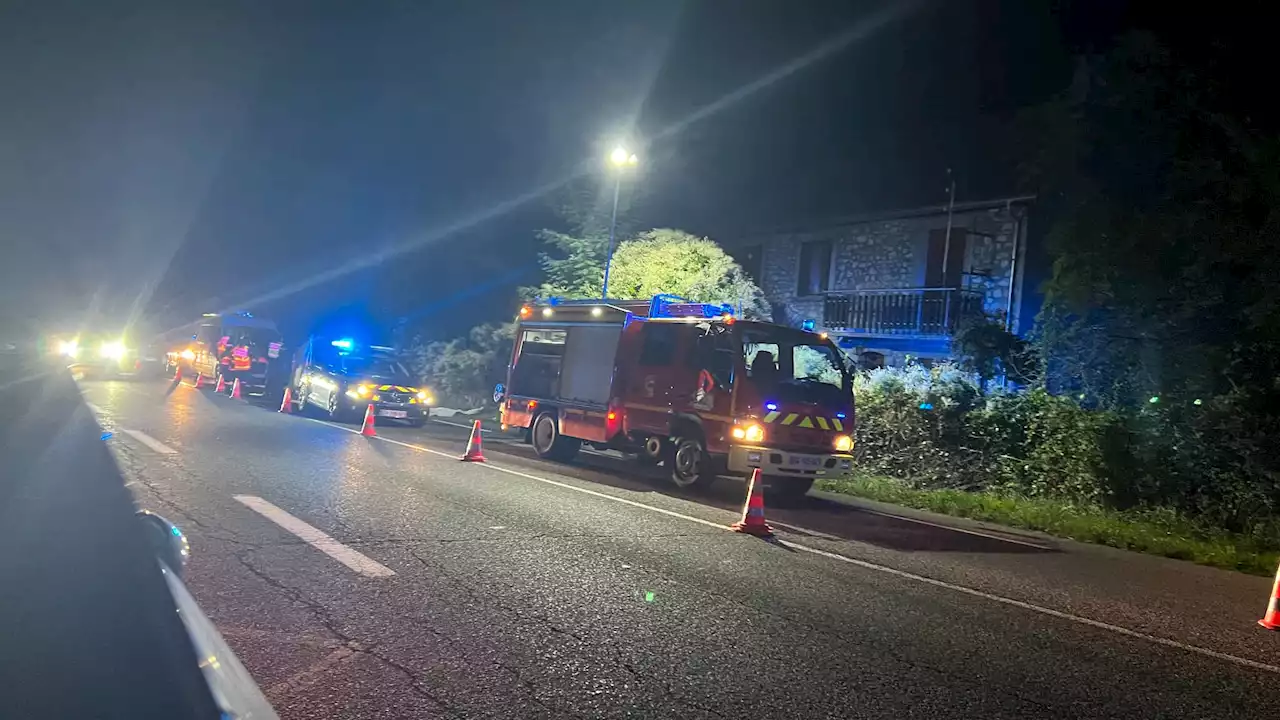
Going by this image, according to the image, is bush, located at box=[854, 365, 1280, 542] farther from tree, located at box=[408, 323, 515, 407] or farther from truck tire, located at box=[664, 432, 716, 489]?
tree, located at box=[408, 323, 515, 407]

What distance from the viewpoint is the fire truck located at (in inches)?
512

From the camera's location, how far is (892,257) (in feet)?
84.4

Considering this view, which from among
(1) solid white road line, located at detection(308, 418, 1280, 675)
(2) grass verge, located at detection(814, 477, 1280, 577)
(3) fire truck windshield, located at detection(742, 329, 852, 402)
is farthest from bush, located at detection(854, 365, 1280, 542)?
(1) solid white road line, located at detection(308, 418, 1280, 675)

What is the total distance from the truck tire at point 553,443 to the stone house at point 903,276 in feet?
24.3

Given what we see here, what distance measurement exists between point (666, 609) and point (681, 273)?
1725 cm

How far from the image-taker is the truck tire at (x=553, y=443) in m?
16.7

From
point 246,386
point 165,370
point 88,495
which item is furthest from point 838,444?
point 165,370

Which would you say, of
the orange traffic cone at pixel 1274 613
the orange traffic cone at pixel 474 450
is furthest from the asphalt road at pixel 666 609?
the orange traffic cone at pixel 474 450

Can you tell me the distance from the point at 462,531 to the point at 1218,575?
7439 mm

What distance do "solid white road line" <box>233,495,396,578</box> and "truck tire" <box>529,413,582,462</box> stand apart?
23.1 ft

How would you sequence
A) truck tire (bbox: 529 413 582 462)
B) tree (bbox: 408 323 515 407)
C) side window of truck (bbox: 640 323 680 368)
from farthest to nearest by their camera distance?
tree (bbox: 408 323 515 407) → truck tire (bbox: 529 413 582 462) → side window of truck (bbox: 640 323 680 368)

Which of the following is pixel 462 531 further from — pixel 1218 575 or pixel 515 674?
pixel 1218 575

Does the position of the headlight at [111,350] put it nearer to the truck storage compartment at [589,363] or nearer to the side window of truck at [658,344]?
the truck storage compartment at [589,363]

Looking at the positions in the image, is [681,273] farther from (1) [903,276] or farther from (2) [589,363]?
(2) [589,363]
